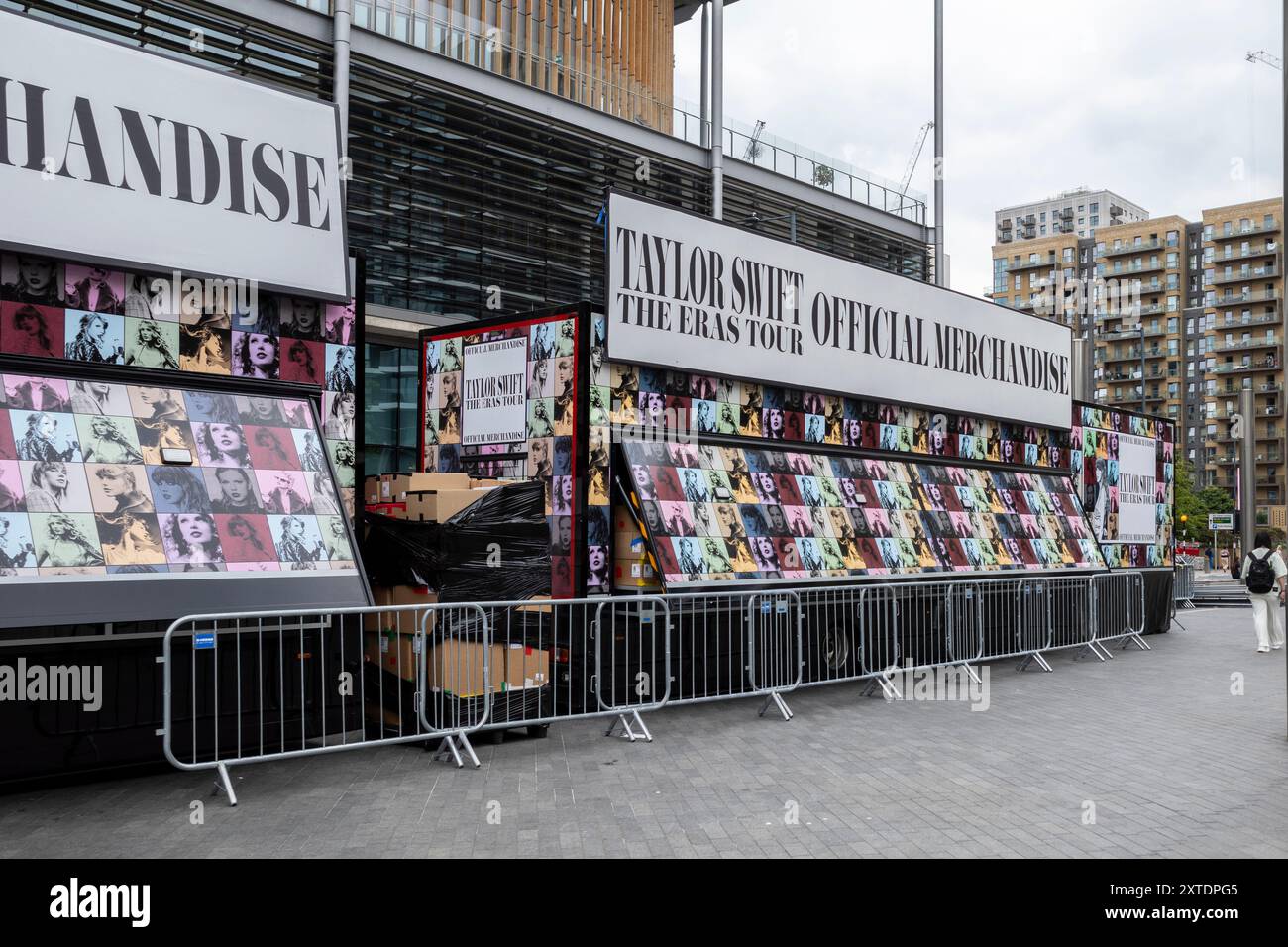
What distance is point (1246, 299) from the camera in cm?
10069

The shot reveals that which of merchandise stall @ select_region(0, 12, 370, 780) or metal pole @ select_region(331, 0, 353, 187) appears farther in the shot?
metal pole @ select_region(331, 0, 353, 187)

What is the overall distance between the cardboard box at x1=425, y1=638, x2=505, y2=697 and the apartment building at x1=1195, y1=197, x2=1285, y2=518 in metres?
110

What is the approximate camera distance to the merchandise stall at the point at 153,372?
606 cm

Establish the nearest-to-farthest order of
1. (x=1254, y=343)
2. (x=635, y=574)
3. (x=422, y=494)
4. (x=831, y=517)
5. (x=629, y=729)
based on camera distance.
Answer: (x=422, y=494) → (x=629, y=729) → (x=635, y=574) → (x=831, y=517) → (x=1254, y=343)

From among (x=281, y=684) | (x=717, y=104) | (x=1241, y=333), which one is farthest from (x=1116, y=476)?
(x=1241, y=333)

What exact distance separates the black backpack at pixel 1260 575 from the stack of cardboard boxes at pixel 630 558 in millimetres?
9333

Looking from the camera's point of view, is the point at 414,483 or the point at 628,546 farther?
the point at 628,546

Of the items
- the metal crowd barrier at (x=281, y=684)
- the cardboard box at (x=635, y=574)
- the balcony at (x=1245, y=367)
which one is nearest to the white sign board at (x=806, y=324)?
the cardboard box at (x=635, y=574)

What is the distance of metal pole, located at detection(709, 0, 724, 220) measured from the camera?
75.5 feet

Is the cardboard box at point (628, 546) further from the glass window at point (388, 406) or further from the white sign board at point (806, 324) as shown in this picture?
the glass window at point (388, 406)

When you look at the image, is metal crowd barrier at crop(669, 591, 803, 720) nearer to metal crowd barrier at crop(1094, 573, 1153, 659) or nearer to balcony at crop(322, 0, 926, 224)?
metal crowd barrier at crop(1094, 573, 1153, 659)

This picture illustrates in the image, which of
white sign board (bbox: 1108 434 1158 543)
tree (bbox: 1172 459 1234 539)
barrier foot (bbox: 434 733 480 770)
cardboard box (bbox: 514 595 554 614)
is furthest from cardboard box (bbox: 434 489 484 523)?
tree (bbox: 1172 459 1234 539)

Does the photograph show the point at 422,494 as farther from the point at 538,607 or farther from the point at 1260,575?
the point at 1260,575

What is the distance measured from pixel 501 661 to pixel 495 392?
3.57m
